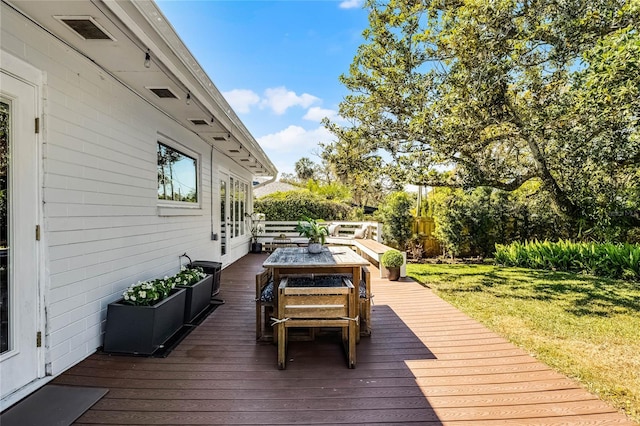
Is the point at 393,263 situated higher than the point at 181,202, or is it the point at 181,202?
the point at 181,202

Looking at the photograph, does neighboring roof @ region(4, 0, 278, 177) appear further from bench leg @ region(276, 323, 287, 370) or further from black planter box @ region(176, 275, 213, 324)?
bench leg @ region(276, 323, 287, 370)

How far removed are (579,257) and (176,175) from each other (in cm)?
851

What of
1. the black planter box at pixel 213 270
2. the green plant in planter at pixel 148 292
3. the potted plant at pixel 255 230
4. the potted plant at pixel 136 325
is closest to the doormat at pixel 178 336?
the potted plant at pixel 136 325

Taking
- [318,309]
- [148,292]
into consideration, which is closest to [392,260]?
[318,309]

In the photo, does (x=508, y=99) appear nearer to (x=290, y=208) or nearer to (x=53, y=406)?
(x=53, y=406)

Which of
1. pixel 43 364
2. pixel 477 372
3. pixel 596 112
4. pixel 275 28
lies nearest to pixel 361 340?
pixel 477 372

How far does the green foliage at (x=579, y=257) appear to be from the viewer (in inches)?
259

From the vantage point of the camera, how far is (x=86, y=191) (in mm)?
2885

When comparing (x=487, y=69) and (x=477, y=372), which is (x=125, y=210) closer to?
(x=477, y=372)

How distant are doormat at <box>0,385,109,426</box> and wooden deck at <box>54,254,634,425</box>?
0.08 m

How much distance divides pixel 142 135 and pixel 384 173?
536 cm

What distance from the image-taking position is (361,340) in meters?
3.34

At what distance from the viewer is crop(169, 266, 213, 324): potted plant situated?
12.2 feet

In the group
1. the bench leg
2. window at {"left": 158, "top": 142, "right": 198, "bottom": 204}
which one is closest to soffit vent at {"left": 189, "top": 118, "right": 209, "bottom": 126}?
window at {"left": 158, "top": 142, "right": 198, "bottom": 204}
